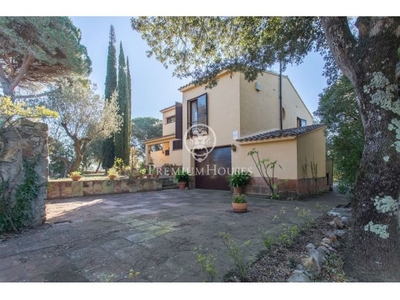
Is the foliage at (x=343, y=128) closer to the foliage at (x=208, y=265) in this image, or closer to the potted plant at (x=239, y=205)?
the potted plant at (x=239, y=205)

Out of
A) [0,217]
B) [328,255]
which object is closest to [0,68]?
[0,217]

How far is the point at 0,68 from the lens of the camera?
10797mm

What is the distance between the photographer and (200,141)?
10984 millimetres

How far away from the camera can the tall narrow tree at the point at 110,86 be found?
15803 mm

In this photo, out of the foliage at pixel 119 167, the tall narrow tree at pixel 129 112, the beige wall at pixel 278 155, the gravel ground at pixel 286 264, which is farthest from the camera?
the tall narrow tree at pixel 129 112

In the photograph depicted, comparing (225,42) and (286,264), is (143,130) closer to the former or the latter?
(225,42)

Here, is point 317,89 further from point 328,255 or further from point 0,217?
point 0,217

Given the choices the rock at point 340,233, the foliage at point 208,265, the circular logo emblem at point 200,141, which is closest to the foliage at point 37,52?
the circular logo emblem at point 200,141

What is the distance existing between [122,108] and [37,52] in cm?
671

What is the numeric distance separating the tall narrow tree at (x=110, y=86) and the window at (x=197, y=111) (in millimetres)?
7479

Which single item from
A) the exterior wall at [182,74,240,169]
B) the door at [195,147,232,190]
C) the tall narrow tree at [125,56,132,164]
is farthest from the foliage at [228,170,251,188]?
the tall narrow tree at [125,56,132,164]

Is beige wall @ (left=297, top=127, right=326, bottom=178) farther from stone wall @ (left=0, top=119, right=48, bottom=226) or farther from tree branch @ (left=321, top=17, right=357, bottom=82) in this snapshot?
stone wall @ (left=0, top=119, right=48, bottom=226)

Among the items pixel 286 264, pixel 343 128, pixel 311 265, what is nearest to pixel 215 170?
pixel 343 128

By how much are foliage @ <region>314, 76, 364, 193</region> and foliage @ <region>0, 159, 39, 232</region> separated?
7319 mm
